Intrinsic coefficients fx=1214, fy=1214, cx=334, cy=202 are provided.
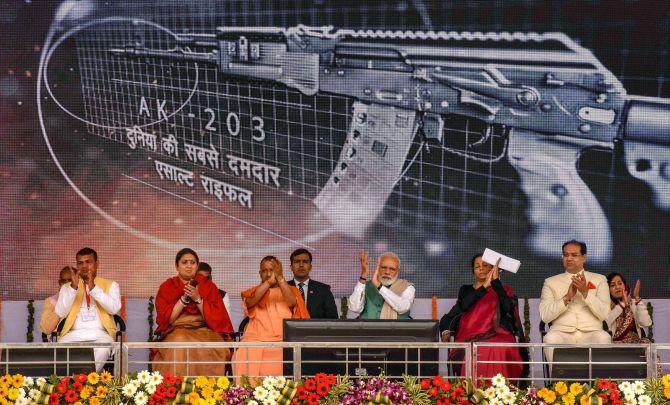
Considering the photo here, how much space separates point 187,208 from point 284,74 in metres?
1.19

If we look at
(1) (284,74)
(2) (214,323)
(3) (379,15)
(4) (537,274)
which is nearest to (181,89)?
(1) (284,74)

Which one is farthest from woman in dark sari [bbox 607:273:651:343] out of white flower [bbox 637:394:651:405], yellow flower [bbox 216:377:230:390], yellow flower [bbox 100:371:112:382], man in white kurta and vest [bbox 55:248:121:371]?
yellow flower [bbox 100:371:112:382]

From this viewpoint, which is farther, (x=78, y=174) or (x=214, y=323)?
(x=78, y=174)

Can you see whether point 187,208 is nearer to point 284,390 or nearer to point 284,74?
point 284,74

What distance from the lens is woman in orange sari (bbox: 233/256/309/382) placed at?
291 inches

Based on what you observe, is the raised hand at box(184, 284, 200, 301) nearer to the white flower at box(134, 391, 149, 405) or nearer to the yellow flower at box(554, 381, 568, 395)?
the white flower at box(134, 391, 149, 405)

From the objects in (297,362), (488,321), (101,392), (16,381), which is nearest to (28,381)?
(16,381)

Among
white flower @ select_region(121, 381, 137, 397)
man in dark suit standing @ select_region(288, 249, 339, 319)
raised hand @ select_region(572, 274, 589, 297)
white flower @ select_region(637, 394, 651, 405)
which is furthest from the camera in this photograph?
man in dark suit standing @ select_region(288, 249, 339, 319)

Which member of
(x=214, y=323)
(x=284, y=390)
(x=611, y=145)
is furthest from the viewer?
(x=611, y=145)

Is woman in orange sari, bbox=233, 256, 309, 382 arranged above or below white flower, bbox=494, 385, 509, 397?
above

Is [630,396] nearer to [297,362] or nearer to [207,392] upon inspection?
[297,362]

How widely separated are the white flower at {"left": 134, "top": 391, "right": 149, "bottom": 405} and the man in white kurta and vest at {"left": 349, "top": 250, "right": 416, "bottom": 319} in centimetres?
197

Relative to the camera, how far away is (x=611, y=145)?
8578mm

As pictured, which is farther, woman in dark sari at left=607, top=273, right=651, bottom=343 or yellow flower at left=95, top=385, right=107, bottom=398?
woman in dark sari at left=607, top=273, right=651, bottom=343
